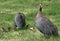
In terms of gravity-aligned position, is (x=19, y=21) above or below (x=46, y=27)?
below

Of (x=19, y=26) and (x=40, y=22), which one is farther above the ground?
(x=40, y=22)

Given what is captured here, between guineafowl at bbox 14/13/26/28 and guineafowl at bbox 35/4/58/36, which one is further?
guineafowl at bbox 14/13/26/28

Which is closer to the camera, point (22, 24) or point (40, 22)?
point (40, 22)

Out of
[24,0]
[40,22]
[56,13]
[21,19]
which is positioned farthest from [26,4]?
[40,22]

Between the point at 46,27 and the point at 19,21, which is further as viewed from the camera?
the point at 19,21

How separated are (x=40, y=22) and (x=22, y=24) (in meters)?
3.65

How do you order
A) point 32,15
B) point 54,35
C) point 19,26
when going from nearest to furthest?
point 54,35
point 19,26
point 32,15

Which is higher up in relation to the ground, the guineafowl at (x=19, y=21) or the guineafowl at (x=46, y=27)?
the guineafowl at (x=46, y=27)


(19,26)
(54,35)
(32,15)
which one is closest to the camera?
(54,35)

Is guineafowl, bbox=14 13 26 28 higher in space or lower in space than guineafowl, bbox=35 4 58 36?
lower

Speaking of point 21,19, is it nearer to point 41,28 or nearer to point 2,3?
point 41,28

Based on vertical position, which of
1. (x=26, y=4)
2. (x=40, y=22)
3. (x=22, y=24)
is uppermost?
(x=40, y=22)

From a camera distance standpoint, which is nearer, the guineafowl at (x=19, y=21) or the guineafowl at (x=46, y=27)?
the guineafowl at (x=46, y=27)

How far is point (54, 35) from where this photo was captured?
498 inches
